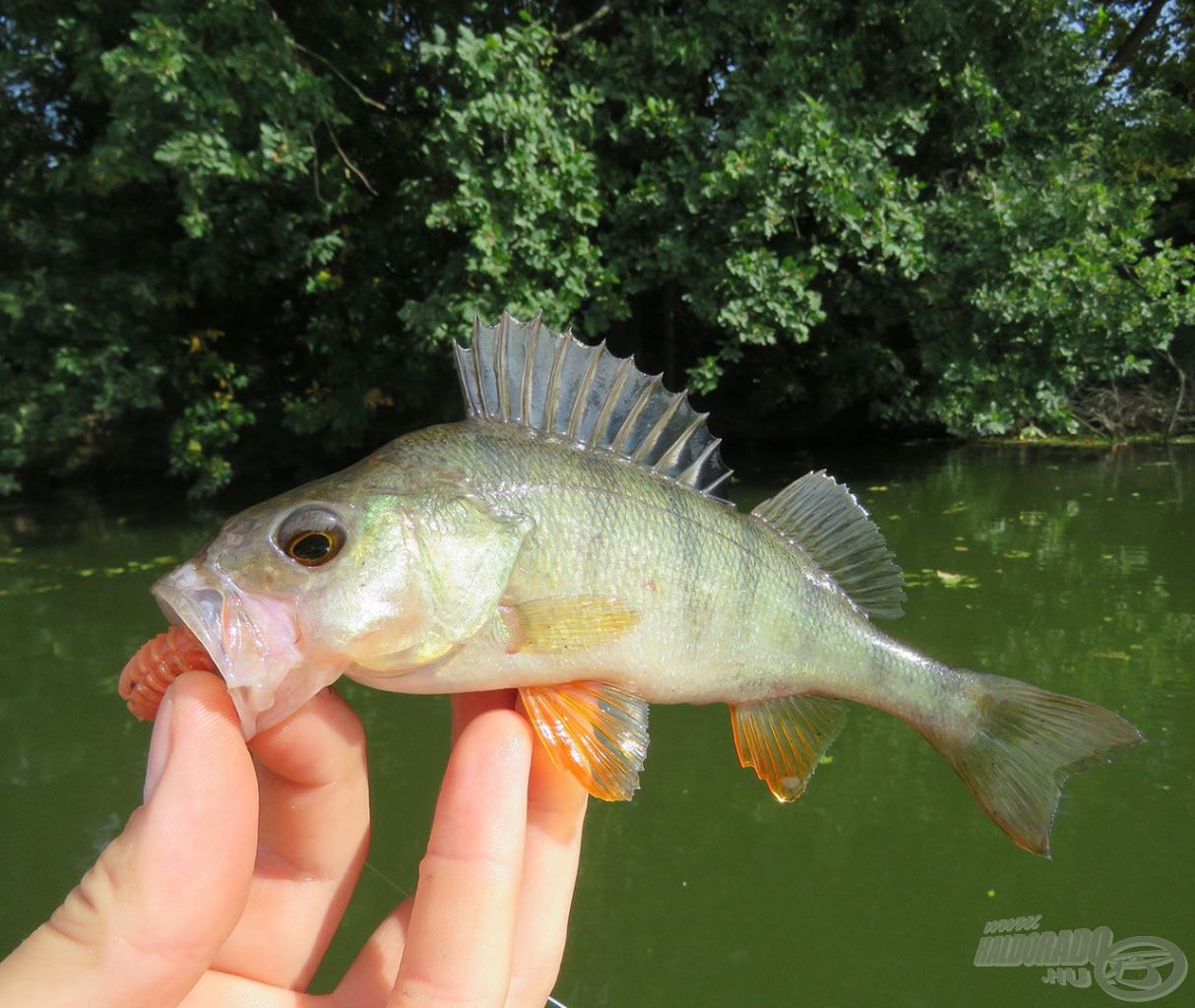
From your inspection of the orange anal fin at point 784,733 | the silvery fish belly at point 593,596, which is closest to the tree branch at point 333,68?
the silvery fish belly at point 593,596

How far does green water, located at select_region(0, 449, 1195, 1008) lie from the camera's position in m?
2.33

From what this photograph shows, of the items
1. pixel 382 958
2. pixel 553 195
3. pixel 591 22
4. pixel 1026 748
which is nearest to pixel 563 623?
pixel 382 958

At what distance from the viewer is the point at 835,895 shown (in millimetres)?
2553

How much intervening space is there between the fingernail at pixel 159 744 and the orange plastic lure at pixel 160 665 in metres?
0.08

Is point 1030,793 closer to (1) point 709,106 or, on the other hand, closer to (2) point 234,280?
(1) point 709,106

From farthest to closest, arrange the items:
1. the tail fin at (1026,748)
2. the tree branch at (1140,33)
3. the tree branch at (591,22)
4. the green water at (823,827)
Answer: the tree branch at (1140,33)
the tree branch at (591,22)
the green water at (823,827)
the tail fin at (1026,748)

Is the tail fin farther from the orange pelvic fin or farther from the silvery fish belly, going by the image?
the orange pelvic fin

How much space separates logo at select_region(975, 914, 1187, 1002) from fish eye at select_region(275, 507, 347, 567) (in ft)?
7.27

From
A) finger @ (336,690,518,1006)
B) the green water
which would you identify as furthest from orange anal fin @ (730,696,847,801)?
the green water

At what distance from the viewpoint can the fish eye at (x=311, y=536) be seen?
134 centimetres

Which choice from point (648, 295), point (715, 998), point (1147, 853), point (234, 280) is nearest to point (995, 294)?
point (648, 295)

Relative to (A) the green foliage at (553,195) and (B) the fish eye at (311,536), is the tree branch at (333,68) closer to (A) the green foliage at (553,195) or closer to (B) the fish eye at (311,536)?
(A) the green foliage at (553,195)

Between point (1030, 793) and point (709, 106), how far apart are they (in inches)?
378

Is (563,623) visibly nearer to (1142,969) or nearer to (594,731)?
(594,731)
